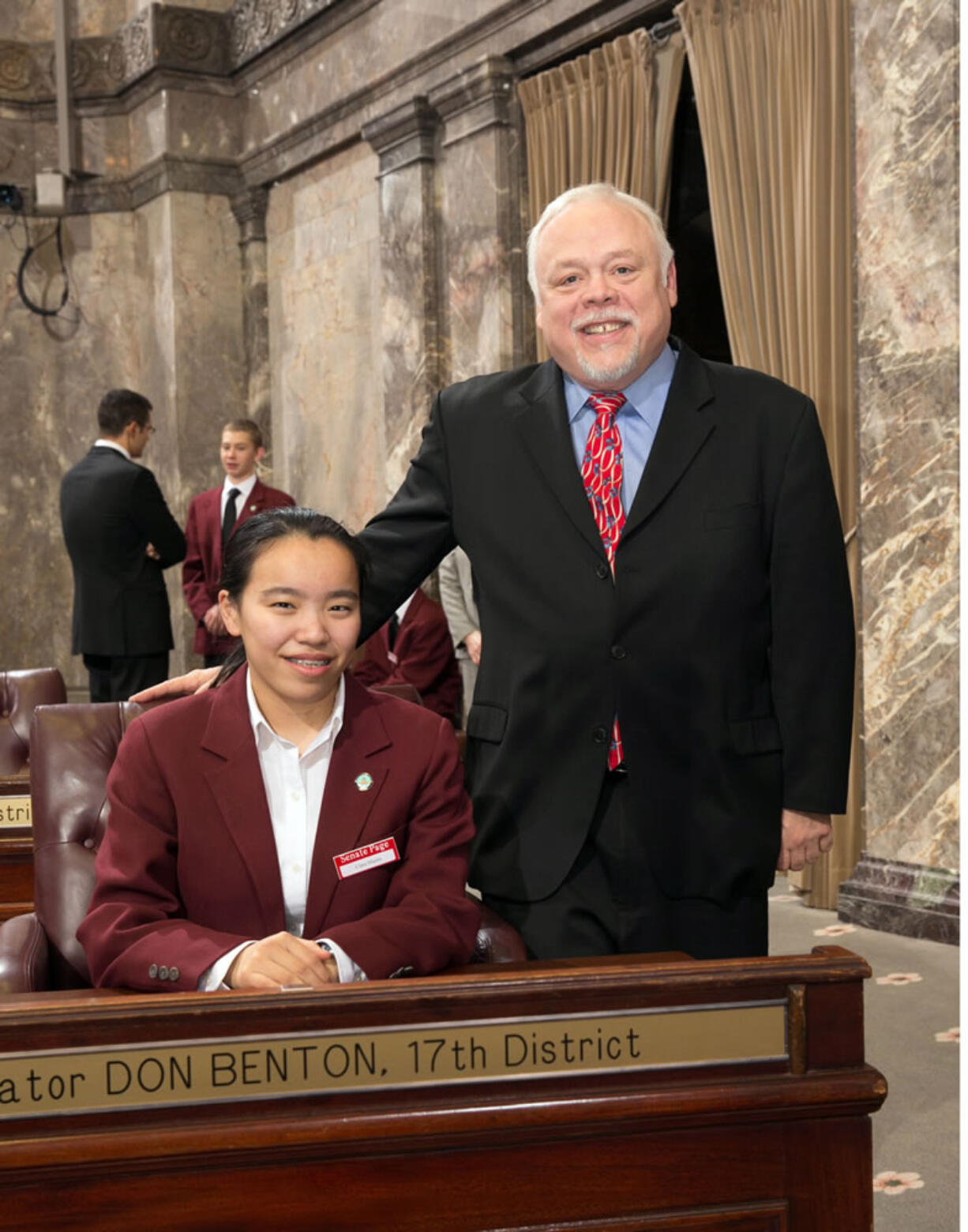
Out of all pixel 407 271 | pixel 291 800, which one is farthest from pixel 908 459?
pixel 407 271

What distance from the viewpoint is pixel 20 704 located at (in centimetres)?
464

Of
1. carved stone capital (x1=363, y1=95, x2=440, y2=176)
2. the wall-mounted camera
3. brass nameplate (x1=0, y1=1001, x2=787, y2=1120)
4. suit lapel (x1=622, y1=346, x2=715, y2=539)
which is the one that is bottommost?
brass nameplate (x1=0, y1=1001, x2=787, y2=1120)

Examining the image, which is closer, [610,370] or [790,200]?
[610,370]

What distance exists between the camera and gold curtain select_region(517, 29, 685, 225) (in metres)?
6.14

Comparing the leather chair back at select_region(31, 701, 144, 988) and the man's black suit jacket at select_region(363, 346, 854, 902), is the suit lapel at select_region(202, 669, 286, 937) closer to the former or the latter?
the man's black suit jacket at select_region(363, 346, 854, 902)

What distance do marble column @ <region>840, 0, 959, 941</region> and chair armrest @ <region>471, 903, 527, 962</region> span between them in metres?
2.67

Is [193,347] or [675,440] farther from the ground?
[193,347]

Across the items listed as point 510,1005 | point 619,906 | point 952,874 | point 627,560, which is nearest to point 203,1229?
point 510,1005

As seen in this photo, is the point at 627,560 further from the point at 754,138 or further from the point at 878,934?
the point at 754,138

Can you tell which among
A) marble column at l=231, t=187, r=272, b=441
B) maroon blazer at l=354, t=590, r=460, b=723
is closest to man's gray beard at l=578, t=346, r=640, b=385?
maroon blazer at l=354, t=590, r=460, b=723

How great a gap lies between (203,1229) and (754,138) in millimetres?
4894

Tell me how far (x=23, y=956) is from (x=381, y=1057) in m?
0.97

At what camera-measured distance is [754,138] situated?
18.4 feet

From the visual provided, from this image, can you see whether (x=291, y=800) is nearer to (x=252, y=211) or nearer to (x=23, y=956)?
(x=23, y=956)
